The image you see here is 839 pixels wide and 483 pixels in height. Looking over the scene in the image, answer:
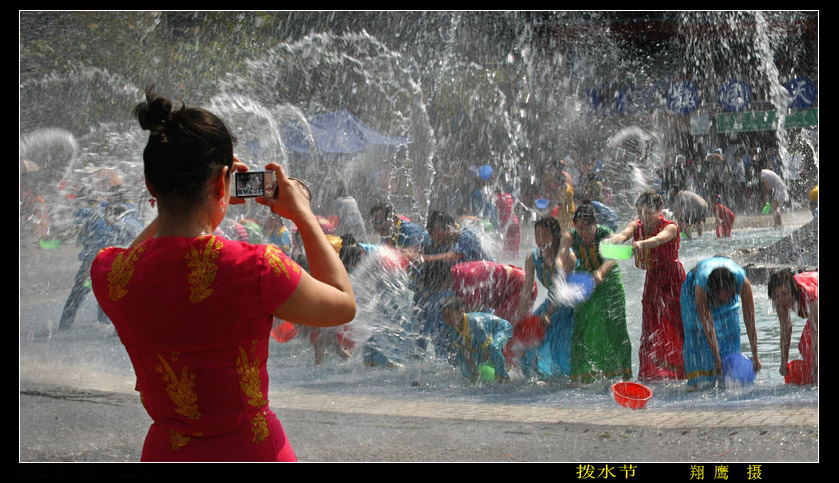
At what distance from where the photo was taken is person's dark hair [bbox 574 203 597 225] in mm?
4230

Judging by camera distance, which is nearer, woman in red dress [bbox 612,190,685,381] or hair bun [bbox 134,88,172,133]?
hair bun [bbox 134,88,172,133]

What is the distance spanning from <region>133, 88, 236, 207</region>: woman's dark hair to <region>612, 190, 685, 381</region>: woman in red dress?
2.98 metres

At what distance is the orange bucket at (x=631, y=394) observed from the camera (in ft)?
13.2

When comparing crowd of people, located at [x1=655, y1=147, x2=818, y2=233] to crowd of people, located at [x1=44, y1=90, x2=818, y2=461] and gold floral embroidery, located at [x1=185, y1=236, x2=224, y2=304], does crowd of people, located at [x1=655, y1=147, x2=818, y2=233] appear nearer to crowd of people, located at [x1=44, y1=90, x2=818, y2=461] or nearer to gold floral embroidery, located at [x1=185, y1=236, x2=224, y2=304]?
crowd of people, located at [x1=44, y1=90, x2=818, y2=461]

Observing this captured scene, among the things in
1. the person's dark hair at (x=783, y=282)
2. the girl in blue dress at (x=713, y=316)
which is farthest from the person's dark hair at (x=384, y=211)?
the person's dark hair at (x=783, y=282)

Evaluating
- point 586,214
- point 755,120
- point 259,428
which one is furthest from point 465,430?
point 755,120

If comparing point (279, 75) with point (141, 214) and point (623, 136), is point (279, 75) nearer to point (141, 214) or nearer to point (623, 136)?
point (141, 214)

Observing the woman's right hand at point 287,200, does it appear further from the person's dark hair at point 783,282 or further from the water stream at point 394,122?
the person's dark hair at point 783,282

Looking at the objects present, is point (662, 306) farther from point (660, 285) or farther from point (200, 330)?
point (200, 330)

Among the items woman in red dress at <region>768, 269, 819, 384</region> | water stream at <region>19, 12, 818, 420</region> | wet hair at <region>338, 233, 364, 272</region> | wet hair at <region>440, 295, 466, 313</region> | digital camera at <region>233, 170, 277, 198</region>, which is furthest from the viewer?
water stream at <region>19, 12, 818, 420</region>

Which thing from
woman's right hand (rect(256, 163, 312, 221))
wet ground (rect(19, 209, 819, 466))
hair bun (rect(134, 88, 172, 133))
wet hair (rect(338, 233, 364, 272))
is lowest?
wet ground (rect(19, 209, 819, 466))

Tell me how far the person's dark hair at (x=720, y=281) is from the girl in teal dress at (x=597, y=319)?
17.7 inches

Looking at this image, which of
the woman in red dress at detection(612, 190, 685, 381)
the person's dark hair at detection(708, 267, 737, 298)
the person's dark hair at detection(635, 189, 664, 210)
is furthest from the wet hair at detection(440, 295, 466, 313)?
the person's dark hair at detection(708, 267, 737, 298)

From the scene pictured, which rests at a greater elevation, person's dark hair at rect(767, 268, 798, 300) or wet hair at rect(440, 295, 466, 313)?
person's dark hair at rect(767, 268, 798, 300)
